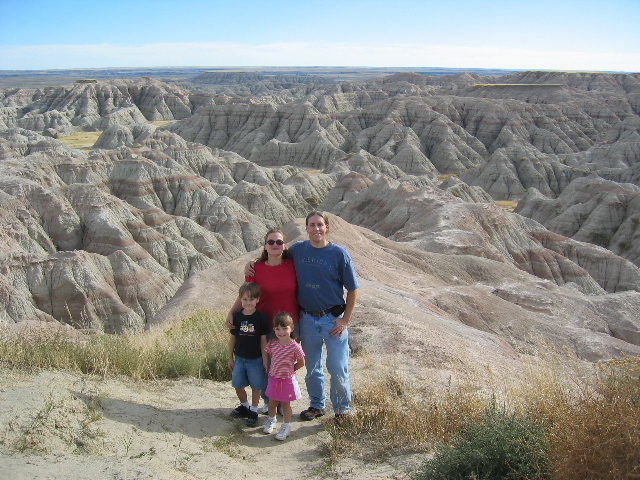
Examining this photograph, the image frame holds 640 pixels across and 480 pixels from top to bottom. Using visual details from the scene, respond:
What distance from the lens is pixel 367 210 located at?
44.8 m

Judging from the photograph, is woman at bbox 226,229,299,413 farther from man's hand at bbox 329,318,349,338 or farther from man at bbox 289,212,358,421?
man's hand at bbox 329,318,349,338

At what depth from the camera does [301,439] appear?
623 centimetres

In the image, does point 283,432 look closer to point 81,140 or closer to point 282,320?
point 282,320

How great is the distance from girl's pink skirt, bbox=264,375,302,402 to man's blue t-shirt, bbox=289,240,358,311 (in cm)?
90

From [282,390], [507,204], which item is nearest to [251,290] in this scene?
[282,390]

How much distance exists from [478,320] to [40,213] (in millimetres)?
28722

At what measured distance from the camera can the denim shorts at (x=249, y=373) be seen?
654 cm

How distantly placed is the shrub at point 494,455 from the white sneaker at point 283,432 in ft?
5.75

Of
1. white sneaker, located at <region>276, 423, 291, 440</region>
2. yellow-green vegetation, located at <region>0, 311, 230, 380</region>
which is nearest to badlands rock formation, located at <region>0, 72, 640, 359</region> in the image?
yellow-green vegetation, located at <region>0, 311, 230, 380</region>

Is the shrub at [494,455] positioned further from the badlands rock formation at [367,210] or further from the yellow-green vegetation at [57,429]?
the badlands rock formation at [367,210]

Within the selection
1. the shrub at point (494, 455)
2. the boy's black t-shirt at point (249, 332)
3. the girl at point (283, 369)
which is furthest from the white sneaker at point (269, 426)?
the shrub at point (494, 455)

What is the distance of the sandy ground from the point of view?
15.2ft

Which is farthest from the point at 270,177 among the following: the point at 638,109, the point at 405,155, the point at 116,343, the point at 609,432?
the point at 638,109

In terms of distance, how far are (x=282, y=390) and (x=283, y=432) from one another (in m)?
0.46
